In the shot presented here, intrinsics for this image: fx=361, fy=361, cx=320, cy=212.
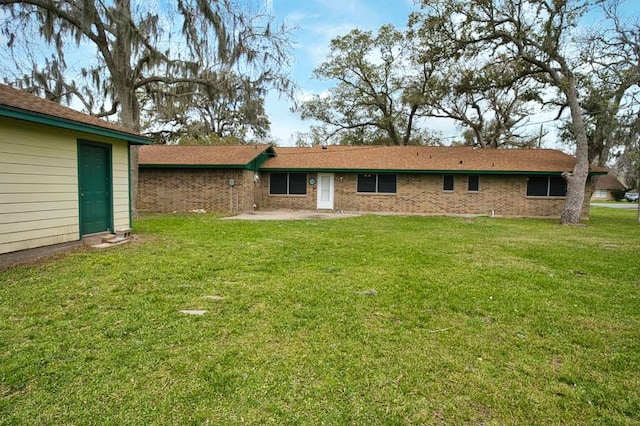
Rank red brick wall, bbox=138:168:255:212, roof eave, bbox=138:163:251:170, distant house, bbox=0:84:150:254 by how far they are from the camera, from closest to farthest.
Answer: distant house, bbox=0:84:150:254 → roof eave, bbox=138:163:251:170 → red brick wall, bbox=138:168:255:212

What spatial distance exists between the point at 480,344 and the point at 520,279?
2.57 metres

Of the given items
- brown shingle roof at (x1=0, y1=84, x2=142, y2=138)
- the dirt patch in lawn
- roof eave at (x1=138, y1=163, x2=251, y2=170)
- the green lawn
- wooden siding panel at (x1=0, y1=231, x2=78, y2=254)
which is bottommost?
the green lawn

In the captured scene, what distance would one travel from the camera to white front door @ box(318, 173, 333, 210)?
17.3 metres

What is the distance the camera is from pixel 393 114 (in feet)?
84.4

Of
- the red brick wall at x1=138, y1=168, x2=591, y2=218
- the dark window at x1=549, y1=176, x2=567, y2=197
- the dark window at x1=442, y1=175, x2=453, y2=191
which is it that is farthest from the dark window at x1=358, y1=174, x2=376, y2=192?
the dark window at x1=549, y1=176, x2=567, y2=197

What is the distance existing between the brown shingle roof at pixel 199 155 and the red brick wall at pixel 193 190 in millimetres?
443

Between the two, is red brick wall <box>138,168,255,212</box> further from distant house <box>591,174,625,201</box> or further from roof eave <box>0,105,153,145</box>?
distant house <box>591,174,625,201</box>

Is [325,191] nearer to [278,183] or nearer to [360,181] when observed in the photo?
[360,181]

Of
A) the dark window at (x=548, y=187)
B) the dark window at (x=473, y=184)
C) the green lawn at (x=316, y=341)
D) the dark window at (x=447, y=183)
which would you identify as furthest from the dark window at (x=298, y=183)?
the green lawn at (x=316, y=341)

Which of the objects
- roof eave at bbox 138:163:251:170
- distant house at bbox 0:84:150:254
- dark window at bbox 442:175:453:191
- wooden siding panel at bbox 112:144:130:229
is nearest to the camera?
distant house at bbox 0:84:150:254

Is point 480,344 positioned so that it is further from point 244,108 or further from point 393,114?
point 393,114

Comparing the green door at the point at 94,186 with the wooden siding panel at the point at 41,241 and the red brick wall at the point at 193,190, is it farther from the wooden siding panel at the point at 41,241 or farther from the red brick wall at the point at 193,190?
the red brick wall at the point at 193,190

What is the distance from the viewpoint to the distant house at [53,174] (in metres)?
5.60

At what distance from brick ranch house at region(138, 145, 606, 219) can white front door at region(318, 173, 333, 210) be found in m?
0.05
